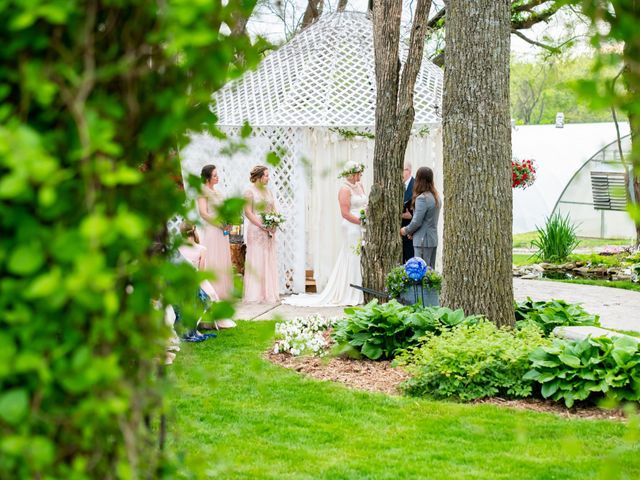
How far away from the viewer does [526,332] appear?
7074 millimetres

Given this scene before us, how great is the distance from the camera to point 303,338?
798cm

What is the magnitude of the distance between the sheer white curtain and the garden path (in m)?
2.00

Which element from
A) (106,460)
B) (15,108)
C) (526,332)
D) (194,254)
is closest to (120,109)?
(15,108)

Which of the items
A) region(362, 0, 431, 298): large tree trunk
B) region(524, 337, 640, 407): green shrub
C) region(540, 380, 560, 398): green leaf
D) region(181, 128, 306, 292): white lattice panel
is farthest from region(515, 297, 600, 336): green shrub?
region(181, 128, 306, 292): white lattice panel

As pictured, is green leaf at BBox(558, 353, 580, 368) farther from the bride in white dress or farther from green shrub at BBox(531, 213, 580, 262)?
green shrub at BBox(531, 213, 580, 262)

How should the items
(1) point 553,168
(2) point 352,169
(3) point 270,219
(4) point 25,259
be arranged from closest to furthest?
(4) point 25,259 → (2) point 352,169 → (3) point 270,219 → (1) point 553,168

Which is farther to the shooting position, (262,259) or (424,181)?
(262,259)

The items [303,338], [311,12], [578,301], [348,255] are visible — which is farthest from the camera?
[311,12]

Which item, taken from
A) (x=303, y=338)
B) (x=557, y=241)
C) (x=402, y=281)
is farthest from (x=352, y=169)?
(x=557, y=241)

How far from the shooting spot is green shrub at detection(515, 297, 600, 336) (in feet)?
25.8

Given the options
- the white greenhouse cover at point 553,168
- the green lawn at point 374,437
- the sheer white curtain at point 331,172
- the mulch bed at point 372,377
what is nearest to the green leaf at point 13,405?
the green lawn at point 374,437

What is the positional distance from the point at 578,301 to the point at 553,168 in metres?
14.4

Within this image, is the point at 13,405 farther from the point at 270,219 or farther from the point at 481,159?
the point at 270,219

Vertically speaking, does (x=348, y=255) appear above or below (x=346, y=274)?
above
